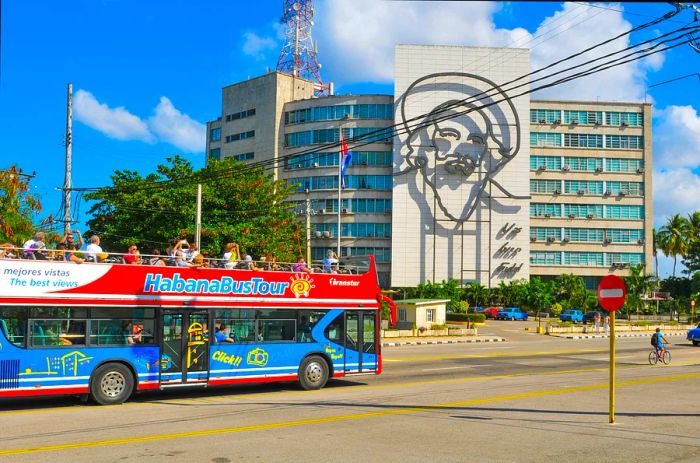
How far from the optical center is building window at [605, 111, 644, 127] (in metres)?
86.5

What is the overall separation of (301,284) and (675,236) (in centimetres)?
9232

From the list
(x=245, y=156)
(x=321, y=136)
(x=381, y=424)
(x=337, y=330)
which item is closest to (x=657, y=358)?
(x=337, y=330)

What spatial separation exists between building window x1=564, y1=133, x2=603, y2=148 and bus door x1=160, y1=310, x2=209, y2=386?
76.0 metres

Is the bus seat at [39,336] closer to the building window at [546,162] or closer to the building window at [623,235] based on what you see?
the building window at [546,162]

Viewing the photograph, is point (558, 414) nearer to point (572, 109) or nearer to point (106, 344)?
point (106, 344)

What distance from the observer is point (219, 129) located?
299 feet

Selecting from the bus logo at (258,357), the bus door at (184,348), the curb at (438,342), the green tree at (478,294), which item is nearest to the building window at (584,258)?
the green tree at (478,294)

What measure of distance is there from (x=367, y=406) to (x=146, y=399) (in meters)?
5.10

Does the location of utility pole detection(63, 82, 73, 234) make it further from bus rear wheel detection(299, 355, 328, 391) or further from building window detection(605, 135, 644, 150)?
building window detection(605, 135, 644, 150)

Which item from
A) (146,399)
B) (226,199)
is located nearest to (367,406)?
(146,399)

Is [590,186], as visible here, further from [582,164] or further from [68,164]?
[68,164]

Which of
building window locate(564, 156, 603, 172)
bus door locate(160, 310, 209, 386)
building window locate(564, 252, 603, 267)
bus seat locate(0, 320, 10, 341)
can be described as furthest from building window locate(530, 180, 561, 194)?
bus seat locate(0, 320, 10, 341)

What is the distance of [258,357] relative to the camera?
17.6 m

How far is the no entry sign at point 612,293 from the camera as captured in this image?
512 inches
